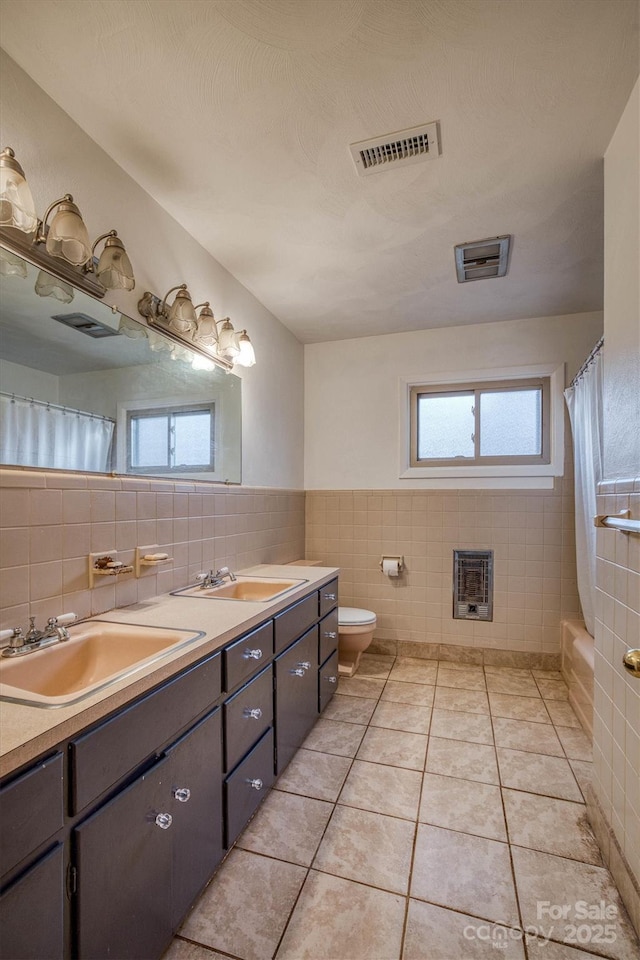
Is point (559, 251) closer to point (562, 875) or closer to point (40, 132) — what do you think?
point (40, 132)

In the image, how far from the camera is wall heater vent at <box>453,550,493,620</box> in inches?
123

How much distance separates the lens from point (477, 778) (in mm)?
1852

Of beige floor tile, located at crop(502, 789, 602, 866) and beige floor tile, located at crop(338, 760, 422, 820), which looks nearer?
beige floor tile, located at crop(502, 789, 602, 866)

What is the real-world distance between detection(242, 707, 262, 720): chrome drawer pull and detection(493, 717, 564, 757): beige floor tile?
1.28 m

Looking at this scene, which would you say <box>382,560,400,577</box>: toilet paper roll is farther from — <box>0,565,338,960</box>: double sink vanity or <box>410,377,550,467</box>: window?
<box>0,565,338,960</box>: double sink vanity

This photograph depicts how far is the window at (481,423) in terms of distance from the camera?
312 cm

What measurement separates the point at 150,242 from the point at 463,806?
259 cm

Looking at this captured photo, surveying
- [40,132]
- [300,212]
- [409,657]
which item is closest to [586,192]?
[300,212]

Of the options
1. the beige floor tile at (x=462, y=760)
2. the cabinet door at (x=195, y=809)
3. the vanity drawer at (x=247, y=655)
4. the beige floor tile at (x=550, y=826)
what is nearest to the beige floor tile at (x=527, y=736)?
the beige floor tile at (x=462, y=760)

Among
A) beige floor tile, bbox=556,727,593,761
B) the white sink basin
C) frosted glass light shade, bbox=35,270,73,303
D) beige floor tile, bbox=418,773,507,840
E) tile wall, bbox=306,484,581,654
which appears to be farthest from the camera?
tile wall, bbox=306,484,581,654

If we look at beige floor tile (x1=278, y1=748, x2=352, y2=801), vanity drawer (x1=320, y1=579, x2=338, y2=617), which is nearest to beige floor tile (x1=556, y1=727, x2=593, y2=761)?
beige floor tile (x1=278, y1=748, x2=352, y2=801)

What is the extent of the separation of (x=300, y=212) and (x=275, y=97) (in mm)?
544

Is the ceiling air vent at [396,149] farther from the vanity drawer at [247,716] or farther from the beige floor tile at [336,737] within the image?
the beige floor tile at [336,737]

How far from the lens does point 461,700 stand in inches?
101
